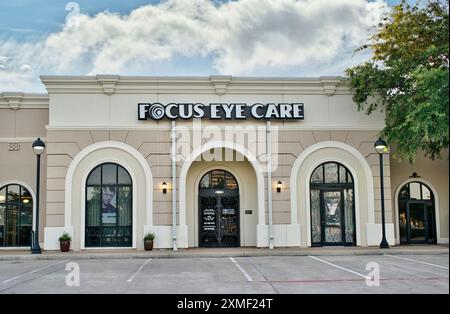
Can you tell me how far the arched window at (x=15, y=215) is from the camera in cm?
2255

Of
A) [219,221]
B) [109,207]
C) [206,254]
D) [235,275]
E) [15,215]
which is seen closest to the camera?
[235,275]

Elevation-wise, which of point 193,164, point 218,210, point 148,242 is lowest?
point 148,242

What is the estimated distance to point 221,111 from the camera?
72.0 ft

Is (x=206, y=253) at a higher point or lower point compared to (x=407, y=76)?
lower

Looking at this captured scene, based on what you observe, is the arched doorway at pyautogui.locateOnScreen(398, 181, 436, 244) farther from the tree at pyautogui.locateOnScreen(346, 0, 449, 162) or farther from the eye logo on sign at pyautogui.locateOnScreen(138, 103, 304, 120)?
the eye logo on sign at pyautogui.locateOnScreen(138, 103, 304, 120)

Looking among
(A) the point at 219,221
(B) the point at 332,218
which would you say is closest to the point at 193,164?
(A) the point at 219,221

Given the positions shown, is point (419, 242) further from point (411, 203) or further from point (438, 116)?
point (438, 116)

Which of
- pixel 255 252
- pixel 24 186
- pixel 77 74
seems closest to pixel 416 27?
pixel 255 252

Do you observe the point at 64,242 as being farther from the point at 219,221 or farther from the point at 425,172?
the point at 425,172

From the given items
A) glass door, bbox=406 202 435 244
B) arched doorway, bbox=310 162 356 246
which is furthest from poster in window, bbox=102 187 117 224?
glass door, bbox=406 202 435 244

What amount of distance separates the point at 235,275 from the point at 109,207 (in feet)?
29.4

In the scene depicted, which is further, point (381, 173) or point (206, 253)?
point (381, 173)

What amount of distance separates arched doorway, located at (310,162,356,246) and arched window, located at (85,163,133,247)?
7475 mm
